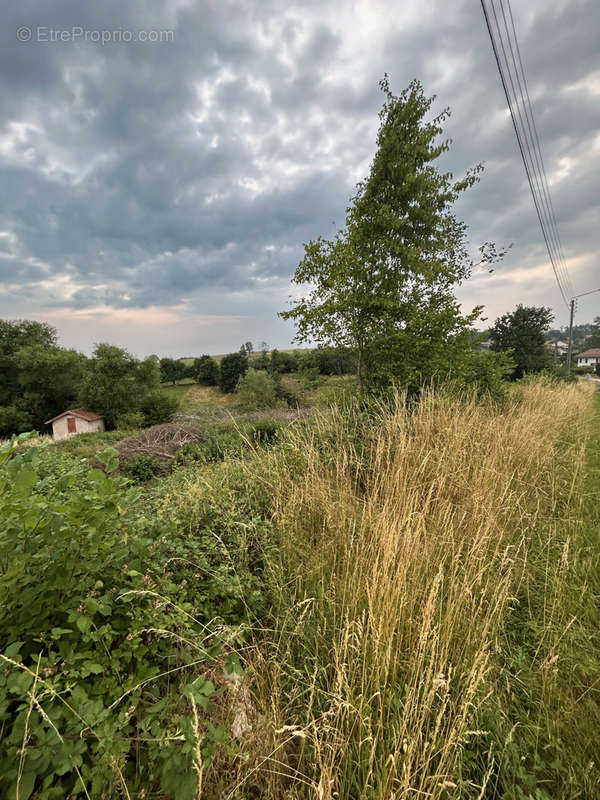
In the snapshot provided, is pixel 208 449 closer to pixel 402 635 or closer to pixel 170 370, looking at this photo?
pixel 402 635

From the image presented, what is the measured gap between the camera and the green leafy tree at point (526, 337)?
2555 centimetres

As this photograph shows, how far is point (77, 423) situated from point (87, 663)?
29469 millimetres

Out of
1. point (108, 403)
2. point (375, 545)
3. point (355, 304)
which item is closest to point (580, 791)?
point (375, 545)

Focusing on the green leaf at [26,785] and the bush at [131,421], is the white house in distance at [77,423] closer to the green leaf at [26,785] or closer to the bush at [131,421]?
the bush at [131,421]

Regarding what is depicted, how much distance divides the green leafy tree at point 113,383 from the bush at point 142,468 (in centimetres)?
1994

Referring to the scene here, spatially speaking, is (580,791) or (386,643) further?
(386,643)

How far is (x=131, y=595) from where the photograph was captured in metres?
1.33

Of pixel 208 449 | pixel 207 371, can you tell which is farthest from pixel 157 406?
pixel 208 449

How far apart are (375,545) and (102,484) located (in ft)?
5.23

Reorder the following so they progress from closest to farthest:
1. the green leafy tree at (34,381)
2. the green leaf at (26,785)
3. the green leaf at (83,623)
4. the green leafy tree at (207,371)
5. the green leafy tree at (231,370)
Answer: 1. the green leaf at (26,785)
2. the green leaf at (83,623)
3. the green leafy tree at (34,381)
4. the green leafy tree at (231,370)
5. the green leafy tree at (207,371)

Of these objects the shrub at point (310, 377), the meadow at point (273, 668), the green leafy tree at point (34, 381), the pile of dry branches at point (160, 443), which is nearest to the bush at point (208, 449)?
the pile of dry branches at point (160, 443)

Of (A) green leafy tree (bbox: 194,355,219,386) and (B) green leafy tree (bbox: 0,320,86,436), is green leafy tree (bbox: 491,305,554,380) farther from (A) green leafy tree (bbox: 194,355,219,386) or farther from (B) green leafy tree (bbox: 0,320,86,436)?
(B) green leafy tree (bbox: 0,320,86,436)

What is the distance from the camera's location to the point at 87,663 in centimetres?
107

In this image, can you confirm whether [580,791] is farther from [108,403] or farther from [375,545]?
[108,403]
